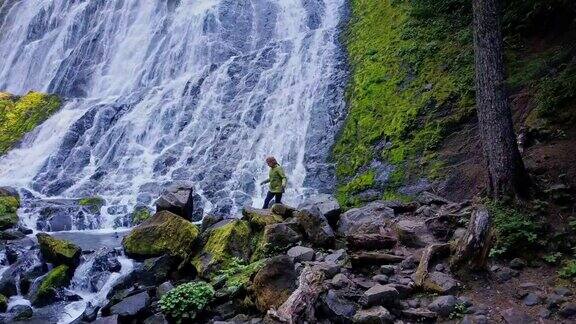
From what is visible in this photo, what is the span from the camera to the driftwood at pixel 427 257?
663 centimetres

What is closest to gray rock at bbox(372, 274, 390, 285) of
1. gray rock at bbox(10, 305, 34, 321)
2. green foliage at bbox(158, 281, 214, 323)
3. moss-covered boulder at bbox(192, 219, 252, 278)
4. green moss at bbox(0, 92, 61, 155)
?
green foliage at bbox(158, 281, 214, 323)

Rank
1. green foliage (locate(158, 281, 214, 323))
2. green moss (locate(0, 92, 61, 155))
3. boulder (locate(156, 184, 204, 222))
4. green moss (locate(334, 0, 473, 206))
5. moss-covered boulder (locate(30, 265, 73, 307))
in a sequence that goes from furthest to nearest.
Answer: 1. green moss (locate(0, 92, 61, 155))
2. green moss (locate(334, 0, 473, 206))
3. boulder (locate(156, 184, 204, 222))
4. moss-covered boulder (locate(30, 265, 73, 307))
5. green foliage (locate(158, 281, 214, 323))

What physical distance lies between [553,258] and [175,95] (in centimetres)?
1869

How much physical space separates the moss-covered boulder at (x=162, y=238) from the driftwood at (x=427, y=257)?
5783mm

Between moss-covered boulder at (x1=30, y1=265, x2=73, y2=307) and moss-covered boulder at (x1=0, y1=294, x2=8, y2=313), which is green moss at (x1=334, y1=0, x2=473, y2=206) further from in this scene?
moss-covered boulder at (x1=0, y1=294, x2=8, y2=313)

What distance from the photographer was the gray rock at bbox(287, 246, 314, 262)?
8323mm

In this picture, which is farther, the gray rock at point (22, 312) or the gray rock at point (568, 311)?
the gray rock at point (22, 312)

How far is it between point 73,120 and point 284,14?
12407mm

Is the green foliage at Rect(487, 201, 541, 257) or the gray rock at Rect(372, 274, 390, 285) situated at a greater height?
the green foliage at Rect(487, 201, 541, 257)

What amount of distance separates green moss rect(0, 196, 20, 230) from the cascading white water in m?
0.59

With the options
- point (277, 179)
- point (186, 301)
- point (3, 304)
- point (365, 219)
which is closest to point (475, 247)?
point (365, 219)

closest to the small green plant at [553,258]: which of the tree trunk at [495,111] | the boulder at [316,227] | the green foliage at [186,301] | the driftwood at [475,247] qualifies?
the driftwood at [475,247]

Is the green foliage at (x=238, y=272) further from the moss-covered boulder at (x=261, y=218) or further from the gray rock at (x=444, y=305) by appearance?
the gray rock at (x=444, y=305)

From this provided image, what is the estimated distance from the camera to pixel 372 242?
8031 mm
